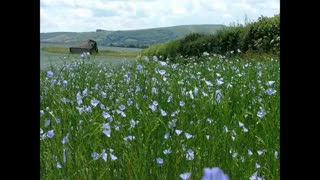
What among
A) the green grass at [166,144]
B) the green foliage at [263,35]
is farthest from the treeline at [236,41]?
the green grass at [166,144]

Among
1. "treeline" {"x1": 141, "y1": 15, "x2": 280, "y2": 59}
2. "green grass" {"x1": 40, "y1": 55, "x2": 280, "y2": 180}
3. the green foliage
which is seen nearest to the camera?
"green grass" {"x1": 40, "y1": 55, "x2": 280, "y2": 180}

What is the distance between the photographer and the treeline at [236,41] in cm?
1014

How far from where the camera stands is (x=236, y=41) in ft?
37.9

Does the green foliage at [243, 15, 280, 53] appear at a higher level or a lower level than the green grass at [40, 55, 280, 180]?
higher

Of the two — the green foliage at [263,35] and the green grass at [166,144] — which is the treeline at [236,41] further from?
the green grass at [166,144]

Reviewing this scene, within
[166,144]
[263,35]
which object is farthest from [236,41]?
[166,144]

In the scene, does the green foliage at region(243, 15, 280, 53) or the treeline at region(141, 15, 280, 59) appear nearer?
the green foliage at region(243, 15, 280, 53)

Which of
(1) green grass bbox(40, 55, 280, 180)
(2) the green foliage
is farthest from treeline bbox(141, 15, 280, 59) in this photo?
(1) green grass bbox(40, 55, 280, 180)

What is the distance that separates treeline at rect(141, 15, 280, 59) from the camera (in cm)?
1014

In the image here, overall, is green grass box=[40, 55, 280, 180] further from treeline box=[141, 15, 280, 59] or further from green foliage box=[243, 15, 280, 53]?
green foliage box=[243, 15, 280, 53]
